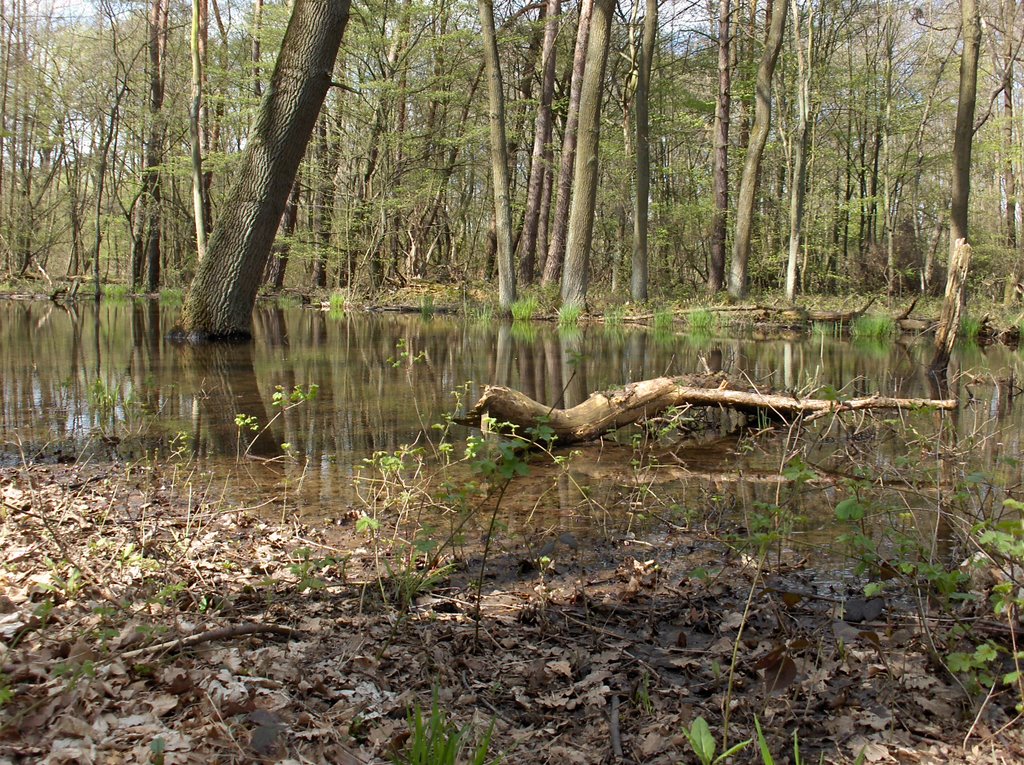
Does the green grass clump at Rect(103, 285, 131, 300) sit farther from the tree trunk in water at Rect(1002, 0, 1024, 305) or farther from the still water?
the tree trunk in water at Rect(1002, 0, 1024, 305)

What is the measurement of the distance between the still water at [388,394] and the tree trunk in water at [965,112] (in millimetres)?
2755

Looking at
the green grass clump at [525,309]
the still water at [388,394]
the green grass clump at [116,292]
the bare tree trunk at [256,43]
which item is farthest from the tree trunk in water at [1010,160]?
the green grass clump at [116,292]

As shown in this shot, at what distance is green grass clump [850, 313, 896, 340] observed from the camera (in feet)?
47.3

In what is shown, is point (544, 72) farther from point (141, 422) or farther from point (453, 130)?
point (141, 422)

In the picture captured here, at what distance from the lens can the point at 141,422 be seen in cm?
622

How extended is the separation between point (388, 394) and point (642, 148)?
500 inches

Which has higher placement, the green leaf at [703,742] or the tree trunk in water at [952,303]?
the tree trunk in water at [952,303]

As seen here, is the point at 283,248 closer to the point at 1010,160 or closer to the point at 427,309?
the point at 427,309

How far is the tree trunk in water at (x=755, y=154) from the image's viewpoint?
Answer: 1903 centimetres

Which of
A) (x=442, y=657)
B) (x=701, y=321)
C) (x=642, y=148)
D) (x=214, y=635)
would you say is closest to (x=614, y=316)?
(x=701, y=321)

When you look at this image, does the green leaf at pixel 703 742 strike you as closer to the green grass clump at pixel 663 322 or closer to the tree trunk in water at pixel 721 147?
the green grass clump at pixel 663 322

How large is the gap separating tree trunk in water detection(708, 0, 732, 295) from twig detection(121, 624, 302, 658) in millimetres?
19300

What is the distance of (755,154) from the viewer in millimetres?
19562

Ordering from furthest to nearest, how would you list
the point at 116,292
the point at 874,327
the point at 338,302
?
1. the point at 116,292
2. the point at 338,302
3. the point at 874,327
